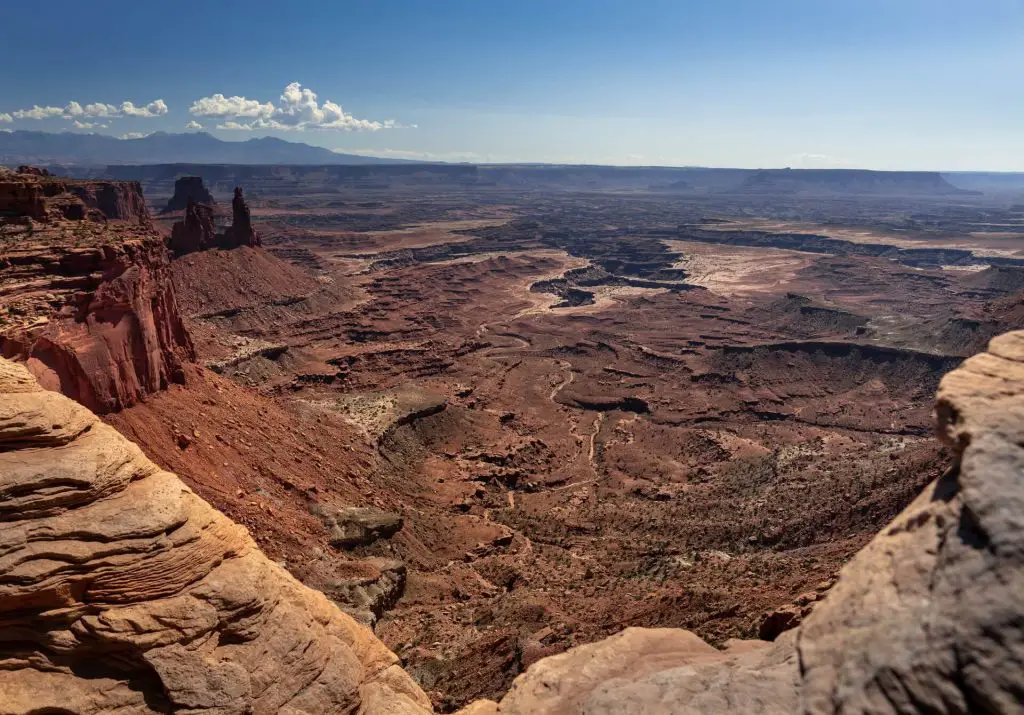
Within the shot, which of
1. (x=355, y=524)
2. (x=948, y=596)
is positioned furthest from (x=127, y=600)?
(x=355, y=524)

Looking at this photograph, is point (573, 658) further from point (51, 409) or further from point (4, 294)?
point (4, 294)

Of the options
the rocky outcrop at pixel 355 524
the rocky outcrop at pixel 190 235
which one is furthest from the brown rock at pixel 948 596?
the rocky outcrop at pixel 190 235

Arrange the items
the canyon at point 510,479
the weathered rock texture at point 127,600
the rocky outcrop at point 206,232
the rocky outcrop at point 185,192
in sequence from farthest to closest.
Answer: the rocky outcrop at point 185,192 → the rocky outcrop at point 206,232 → the weathered rock texture at point 127,600 → the canyon at point 510,479

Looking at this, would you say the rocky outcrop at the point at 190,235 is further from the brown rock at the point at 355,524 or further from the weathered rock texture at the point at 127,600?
the weathered rock texture at the point at 127,600

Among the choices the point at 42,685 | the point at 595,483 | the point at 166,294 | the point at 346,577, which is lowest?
the point at 595,483

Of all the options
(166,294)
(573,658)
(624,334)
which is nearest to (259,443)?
(166,294)

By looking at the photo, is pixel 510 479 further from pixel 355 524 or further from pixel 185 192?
pixel 185 192
